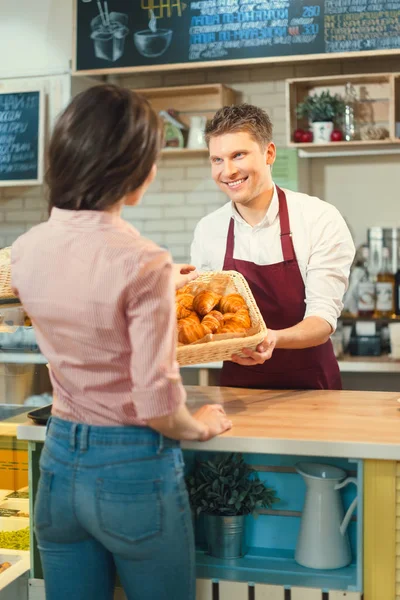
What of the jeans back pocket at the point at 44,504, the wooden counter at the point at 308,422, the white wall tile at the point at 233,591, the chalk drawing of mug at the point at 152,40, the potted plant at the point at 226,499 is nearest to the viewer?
the jeans back pocket at the point at 44,504

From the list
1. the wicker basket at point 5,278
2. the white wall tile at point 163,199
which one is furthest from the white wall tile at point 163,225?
the wicker basket at point 5,278

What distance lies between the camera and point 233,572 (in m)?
1.98

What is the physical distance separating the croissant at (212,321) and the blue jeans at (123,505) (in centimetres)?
61

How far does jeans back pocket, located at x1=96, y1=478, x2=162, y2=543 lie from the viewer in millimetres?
1456

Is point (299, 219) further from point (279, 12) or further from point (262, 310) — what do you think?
point (279, 12)

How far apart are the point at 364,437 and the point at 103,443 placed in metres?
0.65

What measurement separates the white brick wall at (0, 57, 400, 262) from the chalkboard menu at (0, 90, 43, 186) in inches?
5.7

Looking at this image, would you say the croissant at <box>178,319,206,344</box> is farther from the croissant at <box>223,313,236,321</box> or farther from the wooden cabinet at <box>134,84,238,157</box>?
the wooden cabinet at <box>134,84,238,157</box>

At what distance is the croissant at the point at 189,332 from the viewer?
6.75 feet

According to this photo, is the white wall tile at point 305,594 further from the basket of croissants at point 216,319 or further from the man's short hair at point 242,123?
the man's short hair at point 242,123

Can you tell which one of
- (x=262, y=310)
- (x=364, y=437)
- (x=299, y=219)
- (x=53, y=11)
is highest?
(x=53, y=11)

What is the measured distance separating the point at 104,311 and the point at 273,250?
144 centimetres

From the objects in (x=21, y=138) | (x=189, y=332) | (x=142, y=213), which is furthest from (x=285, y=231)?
(x=21, y=138)

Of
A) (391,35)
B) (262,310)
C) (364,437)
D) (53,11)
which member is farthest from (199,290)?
(53,11)
